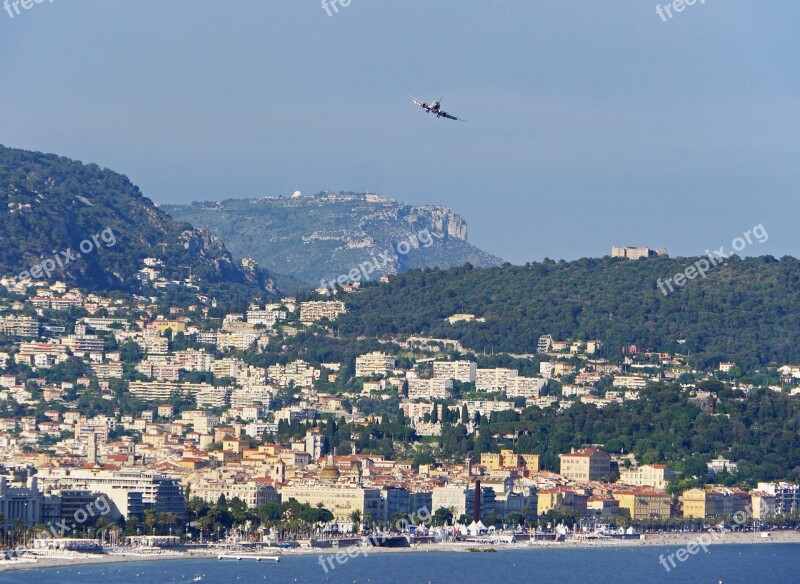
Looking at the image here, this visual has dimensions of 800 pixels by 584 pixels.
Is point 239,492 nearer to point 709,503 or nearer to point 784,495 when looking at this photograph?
point 709,503

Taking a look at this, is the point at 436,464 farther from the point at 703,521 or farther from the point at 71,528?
the point at 71,528

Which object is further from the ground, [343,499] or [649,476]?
[649,476]

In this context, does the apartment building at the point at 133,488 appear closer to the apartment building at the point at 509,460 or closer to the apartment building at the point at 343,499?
the apartment building at the point at 343,499

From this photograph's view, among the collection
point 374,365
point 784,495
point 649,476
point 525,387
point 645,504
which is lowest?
point 645,504

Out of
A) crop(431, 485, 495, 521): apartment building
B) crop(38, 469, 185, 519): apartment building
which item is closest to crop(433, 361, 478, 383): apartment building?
crop(431, 485, 495, 521): apartment building

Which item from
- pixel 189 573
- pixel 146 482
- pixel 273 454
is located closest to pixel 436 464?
pixel 273 454

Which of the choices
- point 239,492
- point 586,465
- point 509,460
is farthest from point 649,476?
point 239,492

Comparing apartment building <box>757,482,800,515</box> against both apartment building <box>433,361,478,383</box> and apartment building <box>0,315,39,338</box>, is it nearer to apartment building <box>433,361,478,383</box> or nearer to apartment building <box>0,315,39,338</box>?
apartment building <box>433,361,478,383</box>

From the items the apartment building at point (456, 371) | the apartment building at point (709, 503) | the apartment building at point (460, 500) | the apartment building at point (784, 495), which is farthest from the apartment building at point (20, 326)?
the apartment building at point (709, 503)

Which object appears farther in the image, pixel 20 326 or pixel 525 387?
pixel 20 326
